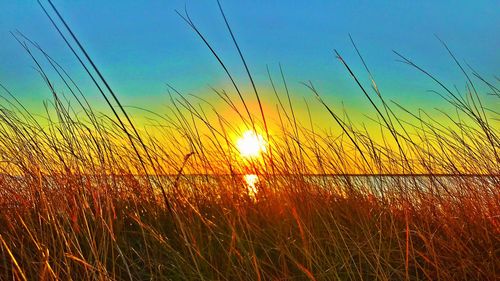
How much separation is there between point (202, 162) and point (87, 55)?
1.52 meters

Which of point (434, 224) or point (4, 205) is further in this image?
point (4, 205)

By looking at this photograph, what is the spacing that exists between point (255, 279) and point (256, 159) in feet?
3.62

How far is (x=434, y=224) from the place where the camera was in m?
1.78

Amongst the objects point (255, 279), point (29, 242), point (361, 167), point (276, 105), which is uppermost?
point (276, 105)

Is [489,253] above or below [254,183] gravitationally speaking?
below

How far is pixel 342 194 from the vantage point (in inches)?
88.4

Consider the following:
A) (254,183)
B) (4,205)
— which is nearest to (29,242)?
(4,205)

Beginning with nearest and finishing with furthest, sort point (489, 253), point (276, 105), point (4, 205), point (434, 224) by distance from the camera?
point (489, 253), point (434, 224), point (4, 205), point (276, 105)

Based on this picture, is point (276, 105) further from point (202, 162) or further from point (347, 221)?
point (347, 221)

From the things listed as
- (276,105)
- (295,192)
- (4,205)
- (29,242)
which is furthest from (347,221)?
(4,205)

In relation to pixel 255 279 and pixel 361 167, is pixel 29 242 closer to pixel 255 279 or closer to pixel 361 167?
pixel 255 279

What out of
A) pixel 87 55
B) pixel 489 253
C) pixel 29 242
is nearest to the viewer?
pixel 87 55

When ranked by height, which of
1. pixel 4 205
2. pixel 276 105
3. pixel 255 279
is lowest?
pixel 255 279

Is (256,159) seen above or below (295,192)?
above
